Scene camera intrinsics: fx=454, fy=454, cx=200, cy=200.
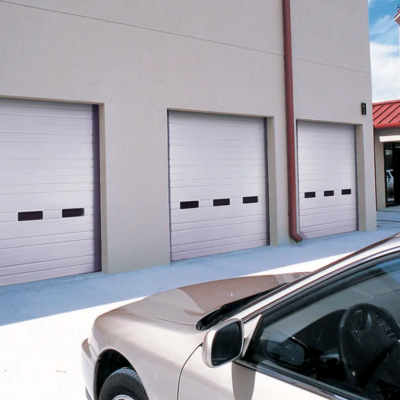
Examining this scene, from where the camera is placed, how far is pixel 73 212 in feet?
22.1

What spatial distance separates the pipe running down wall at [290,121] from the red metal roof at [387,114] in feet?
28.1

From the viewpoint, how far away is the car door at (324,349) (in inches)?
63.4

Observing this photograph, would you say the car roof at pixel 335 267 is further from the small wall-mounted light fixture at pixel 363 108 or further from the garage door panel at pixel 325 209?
the small wall-mounted light fixture at pixel 363 108

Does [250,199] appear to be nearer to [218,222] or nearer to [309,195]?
[218,222]

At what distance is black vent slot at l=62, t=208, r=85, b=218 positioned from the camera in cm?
666

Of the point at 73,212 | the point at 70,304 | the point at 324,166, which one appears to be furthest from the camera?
the point at 324,166

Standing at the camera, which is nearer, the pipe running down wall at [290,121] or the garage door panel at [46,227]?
the garage door panel at [46,227]

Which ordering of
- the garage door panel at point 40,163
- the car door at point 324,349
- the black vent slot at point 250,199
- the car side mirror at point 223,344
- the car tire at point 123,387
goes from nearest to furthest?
the car door at point 324,349, the car side mirror at point 223,344, the car tire at point 123,387, the garage door panel at point 40,163, the black vent slot at point 250,199

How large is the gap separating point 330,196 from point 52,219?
6.41 metres

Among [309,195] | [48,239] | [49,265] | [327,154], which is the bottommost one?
[49,265]

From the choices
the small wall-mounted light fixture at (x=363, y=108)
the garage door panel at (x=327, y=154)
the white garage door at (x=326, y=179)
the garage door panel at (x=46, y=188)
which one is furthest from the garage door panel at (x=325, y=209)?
the garage door panel at (x=46, y=188)

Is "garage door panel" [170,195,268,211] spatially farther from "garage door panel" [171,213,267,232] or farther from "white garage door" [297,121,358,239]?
"white garage door" [297,121,358,239]

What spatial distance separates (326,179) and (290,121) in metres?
2.00

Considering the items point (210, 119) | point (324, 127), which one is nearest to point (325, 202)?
point (324, 127)
